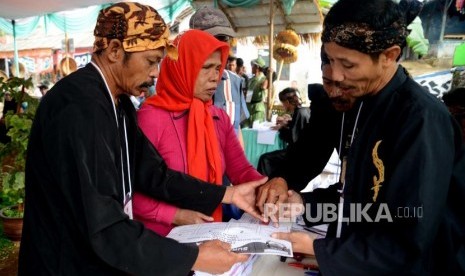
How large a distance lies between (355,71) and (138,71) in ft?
2.65

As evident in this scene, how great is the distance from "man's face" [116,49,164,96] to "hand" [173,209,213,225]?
683 mm

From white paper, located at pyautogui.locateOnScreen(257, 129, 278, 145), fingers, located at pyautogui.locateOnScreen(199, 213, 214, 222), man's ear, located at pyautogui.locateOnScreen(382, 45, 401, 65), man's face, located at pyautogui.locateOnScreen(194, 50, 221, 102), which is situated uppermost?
man's ear, located at pyautogui.locateOnScreen(382, 45, 401, 65)

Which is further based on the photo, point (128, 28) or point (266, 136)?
point (266, 136)

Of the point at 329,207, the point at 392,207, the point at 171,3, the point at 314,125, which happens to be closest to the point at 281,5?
the point at 171,3

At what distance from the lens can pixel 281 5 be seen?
23.9ft

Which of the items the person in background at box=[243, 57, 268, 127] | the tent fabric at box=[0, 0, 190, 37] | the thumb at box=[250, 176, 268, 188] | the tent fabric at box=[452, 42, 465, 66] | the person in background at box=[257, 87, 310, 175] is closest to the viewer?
the thumb at box=[250, 176, 268, 188]

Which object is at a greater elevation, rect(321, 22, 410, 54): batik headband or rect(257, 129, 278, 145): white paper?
rect(321, 22, 410, 54): batik headband

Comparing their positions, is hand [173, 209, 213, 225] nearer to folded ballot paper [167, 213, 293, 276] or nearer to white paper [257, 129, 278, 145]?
folded ballot paper [167, 213, 293, 276]

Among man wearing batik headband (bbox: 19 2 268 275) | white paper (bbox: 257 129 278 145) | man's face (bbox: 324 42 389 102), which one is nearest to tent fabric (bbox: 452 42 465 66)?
white paper (bbox: 257 129 278 145)

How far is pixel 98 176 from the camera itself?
1.09m

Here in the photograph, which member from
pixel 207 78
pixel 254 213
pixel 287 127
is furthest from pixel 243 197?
pixel 287 127

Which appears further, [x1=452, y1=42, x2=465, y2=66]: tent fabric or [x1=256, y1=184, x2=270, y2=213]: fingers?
[x1=452, y1=42, x2=465, y2=66]: tent fabric

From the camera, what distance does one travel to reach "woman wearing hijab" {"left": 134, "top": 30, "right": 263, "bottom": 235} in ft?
5.86

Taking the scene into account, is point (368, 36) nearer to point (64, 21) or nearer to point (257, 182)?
point (257, 182)
